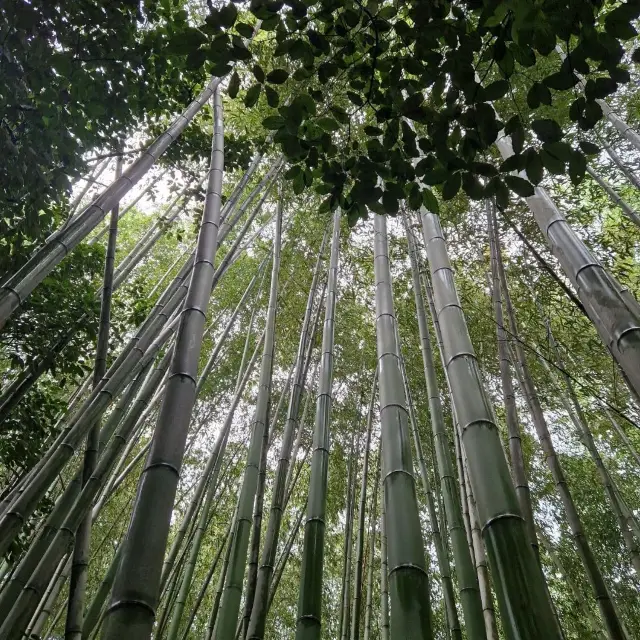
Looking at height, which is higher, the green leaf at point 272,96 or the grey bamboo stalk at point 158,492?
the green leaf at point 272,96

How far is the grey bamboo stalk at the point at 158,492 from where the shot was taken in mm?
860

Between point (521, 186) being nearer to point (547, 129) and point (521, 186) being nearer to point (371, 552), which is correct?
point (547, 129)

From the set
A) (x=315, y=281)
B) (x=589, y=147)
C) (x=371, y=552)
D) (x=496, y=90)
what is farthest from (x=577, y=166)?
(x=371, y=552)

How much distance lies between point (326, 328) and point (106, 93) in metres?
1.48

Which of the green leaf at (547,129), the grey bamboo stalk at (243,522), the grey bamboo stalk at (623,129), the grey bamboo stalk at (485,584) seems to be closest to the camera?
the green leaf at (547,129)

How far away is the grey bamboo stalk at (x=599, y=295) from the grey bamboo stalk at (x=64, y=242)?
1.61m

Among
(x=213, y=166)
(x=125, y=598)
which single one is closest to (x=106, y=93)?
(x=213, y=166)

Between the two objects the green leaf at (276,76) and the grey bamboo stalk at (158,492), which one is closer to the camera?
the grey bamboo stalk at (158,492)

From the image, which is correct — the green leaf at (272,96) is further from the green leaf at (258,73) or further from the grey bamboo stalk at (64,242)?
the grey bamboo stalk at (64,242)

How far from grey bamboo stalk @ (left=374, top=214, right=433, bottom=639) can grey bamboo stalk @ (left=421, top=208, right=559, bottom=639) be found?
190 mm

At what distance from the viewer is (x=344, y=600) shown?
3568 millimetres

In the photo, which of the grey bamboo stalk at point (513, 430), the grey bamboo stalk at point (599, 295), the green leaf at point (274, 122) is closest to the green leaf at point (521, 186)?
the grey bamboo stalk at point (599, 295)

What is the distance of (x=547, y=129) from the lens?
108 centimetres

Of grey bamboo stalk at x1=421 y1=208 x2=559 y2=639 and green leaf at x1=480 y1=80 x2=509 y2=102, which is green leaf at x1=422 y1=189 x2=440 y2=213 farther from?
grey bamboo stalk at x1=421 y1=208 x2=559 y2=639
